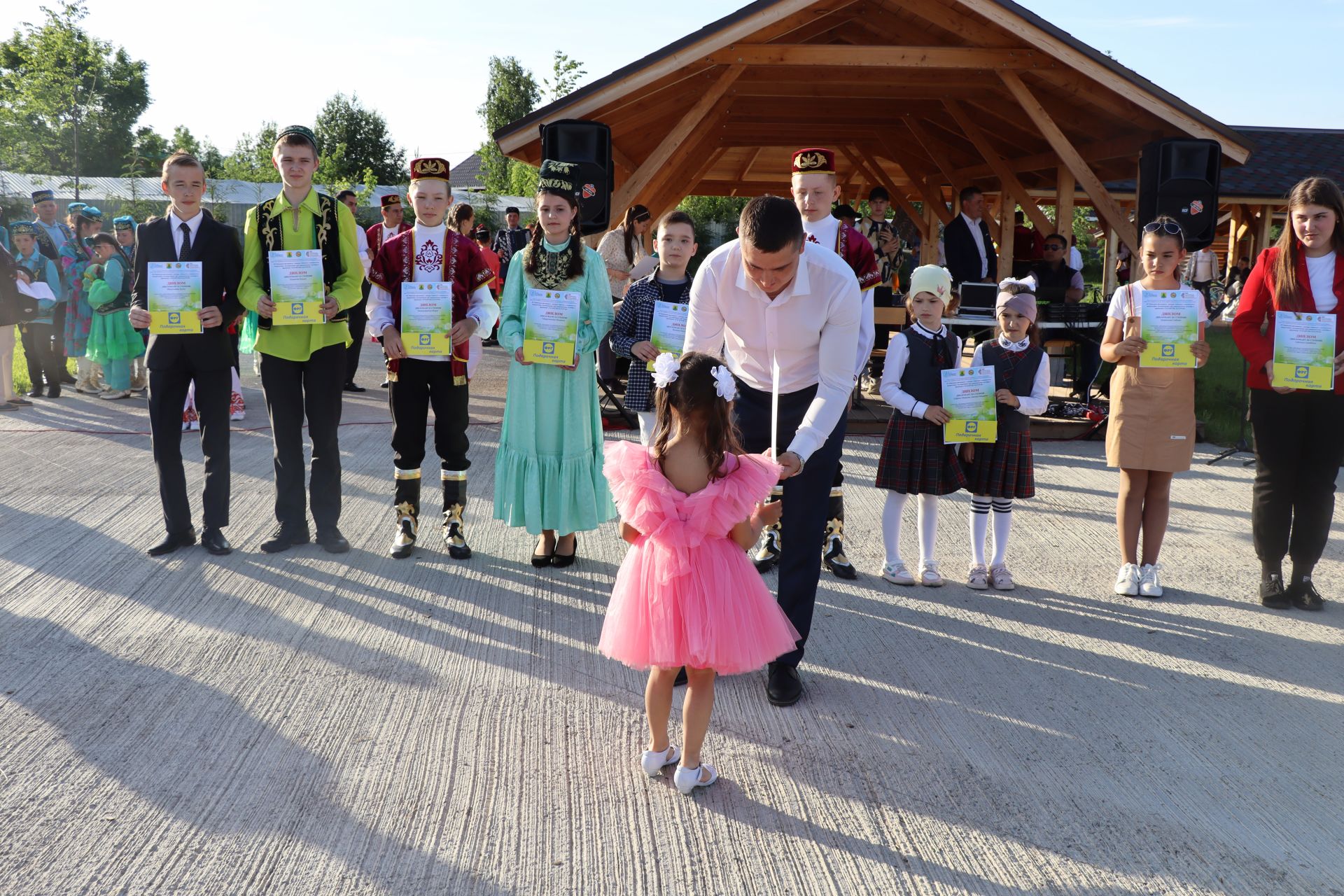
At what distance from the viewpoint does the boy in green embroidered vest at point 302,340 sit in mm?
5848

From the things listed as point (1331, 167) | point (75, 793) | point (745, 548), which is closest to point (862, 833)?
point (745, 548)

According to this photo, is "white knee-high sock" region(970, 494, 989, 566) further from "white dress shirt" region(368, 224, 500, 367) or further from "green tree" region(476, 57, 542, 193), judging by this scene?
"green tree" region(476, 57, 542, 193)

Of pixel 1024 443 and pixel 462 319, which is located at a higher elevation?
pixel 462 319

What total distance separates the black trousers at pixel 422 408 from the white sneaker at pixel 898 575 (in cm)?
254

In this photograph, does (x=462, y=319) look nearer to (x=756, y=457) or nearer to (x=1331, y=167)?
(x=756, y=457)

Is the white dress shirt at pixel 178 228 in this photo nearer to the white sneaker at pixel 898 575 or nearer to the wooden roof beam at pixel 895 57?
the white sneaker at pixel 898 575

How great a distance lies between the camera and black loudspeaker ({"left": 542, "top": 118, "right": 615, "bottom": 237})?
1061cm

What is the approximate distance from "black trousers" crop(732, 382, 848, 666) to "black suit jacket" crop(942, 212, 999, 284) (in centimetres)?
900

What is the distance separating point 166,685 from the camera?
4.19 metres

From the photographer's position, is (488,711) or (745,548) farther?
(488,711)

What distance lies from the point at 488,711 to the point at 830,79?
11.1 m

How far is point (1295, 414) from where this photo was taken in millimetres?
5430

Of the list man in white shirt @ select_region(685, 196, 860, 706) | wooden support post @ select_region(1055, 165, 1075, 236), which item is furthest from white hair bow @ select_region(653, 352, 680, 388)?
wooden support post @ select_region(1055, 165, 1075, 236)

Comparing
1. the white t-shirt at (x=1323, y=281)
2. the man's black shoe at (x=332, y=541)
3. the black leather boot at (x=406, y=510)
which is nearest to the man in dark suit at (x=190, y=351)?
the man's black shoe at (x=332, y=541)
